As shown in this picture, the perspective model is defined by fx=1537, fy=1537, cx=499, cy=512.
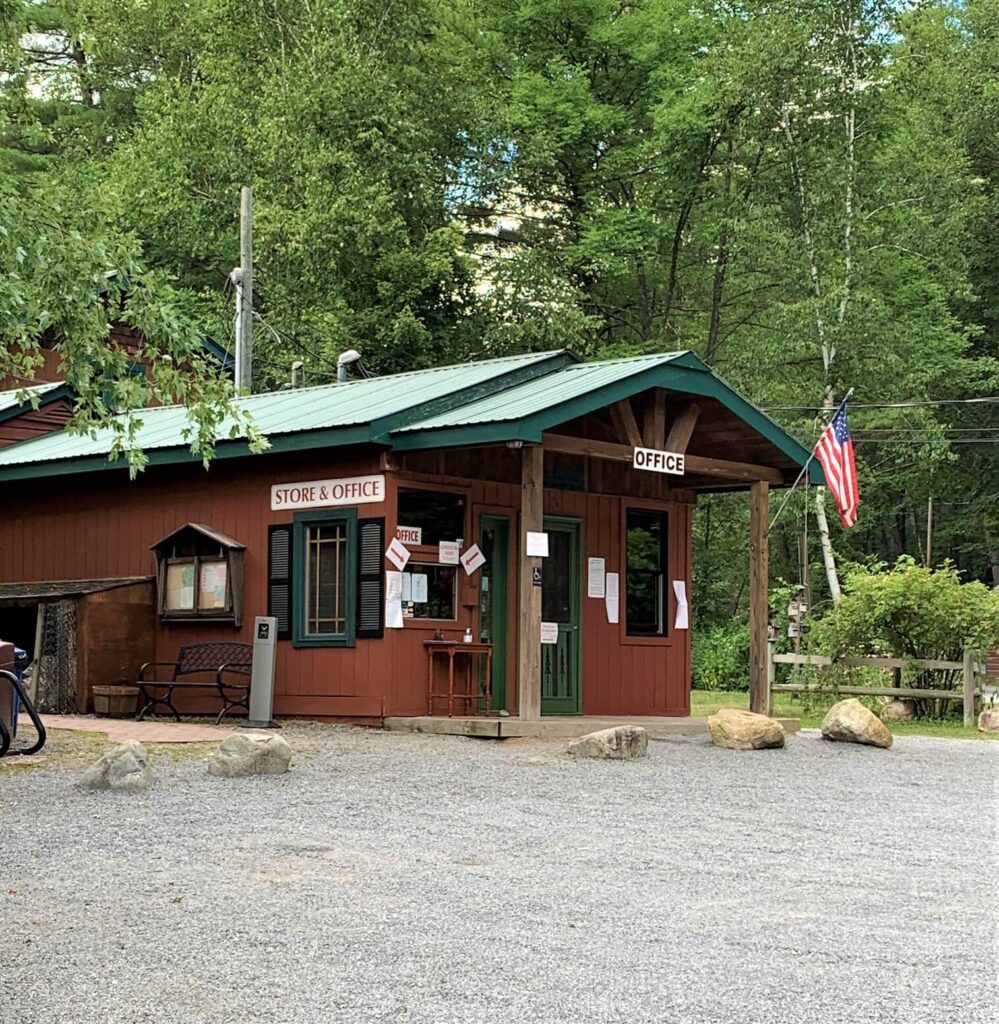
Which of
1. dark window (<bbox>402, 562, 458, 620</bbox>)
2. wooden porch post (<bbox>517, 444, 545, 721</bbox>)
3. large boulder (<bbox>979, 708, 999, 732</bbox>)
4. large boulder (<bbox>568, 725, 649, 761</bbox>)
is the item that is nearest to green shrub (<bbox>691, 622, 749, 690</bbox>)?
large boulder (<bbox>979, 708, 999, 732</bbox>)

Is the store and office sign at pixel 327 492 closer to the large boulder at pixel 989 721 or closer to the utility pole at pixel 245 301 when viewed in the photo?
the large boulder at pixel 989 721

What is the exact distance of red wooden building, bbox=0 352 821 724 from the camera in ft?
48.6

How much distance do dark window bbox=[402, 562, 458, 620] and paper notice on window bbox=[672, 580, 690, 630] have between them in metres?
3.60

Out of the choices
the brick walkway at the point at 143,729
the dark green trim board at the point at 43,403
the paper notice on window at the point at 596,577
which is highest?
the dark green trim board at the point at 43,403

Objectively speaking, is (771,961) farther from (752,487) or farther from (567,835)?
(752,487)

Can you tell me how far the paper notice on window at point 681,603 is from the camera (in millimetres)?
18125

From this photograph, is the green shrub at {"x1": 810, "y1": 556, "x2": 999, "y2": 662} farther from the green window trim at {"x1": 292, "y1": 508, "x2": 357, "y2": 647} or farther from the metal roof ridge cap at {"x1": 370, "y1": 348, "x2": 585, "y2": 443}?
the green window trim at {"x1": 292, "y1": 508, "x2": 357, "y2": 647}

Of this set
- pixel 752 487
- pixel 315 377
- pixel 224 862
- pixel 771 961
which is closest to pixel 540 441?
pixel 752 487

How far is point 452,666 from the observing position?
15.1 meters

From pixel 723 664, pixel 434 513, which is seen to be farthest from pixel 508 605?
pixel 723 664

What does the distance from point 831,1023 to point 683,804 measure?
5.31 metres

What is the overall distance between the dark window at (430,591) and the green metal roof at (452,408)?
1.32m

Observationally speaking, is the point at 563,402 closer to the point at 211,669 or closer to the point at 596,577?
the point at 596,577

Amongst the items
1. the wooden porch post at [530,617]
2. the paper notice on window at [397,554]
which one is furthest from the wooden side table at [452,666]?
the wooden porch post at [530,617]
